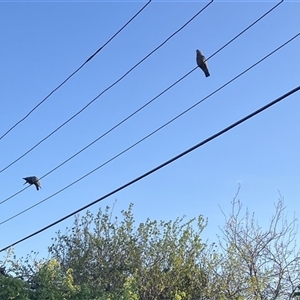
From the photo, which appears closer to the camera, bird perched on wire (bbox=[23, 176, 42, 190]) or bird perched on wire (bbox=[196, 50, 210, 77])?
bird perched on wire (bbox=[196, 50, 210, 77])

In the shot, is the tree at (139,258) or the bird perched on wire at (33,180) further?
the tree at (139,258)

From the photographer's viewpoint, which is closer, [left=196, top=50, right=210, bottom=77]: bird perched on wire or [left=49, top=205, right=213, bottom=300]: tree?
[left=196, top=50, right=210, bottom=77]: bird perched on wire

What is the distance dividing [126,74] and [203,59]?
Result: 4.62ft

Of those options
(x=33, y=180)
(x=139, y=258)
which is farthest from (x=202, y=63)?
(x=139, y=258)

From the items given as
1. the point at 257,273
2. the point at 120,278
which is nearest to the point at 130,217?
the point at 120,278

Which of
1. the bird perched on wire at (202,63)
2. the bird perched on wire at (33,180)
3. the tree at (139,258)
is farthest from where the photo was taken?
the tree at (139,258)

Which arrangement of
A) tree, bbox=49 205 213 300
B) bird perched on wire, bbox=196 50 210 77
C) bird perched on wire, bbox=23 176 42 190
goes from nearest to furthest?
bird perched on wire, bbox=196 50 210 77
bird perched on wire, bbox=23 176 42 190
tree, bbox=49 205 213 300

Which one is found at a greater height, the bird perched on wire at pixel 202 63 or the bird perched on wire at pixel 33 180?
the bird perched on wire at pixel 33 180

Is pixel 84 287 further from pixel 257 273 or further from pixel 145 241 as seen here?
pixel 257 273

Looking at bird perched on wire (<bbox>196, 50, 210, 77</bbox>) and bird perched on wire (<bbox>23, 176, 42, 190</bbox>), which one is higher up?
bird perched on wire (<bbox>23, 176, 42, 190</bbox>)

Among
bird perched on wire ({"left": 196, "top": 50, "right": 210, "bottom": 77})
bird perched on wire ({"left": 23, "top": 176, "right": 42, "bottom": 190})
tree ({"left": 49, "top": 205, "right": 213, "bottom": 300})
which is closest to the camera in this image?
bird perched on wire ({"left": 196, "top": 50, "right": 210, "bottom": 77})

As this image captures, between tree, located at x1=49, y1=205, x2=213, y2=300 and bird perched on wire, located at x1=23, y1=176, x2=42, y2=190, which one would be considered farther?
tree, located at x1=49, y1=205, x2=213, y2=300

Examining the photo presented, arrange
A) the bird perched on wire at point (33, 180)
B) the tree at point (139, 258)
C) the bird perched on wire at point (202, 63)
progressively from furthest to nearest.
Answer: the tree at point (139, 258), the bird perched on wire at point (33, 180), the bird perched on wire at point (202, 63)

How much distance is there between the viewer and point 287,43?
5.41 metres
